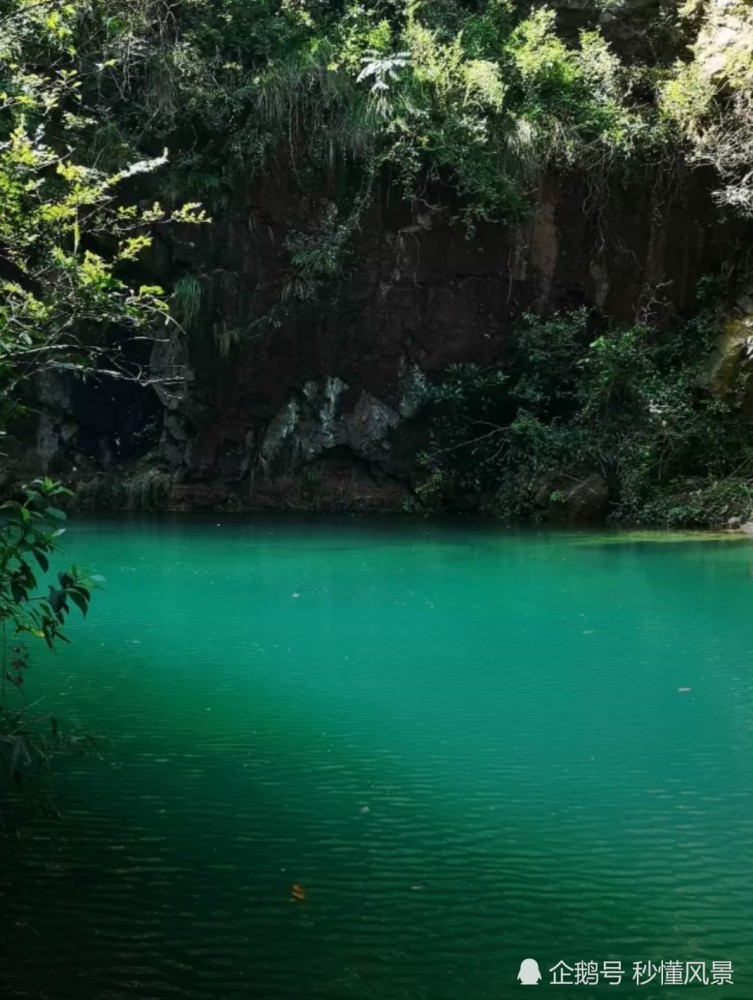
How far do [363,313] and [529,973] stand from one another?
42.9 feet

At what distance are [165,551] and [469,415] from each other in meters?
5.68

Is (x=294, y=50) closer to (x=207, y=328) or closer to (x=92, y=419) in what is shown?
(x=207, y=328)

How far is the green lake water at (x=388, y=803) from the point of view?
247 centimetres

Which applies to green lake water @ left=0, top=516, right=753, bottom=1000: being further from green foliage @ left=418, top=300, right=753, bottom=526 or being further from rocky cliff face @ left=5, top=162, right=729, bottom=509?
rocky cliff face @ left=5, top=162, right=729, bottom=509

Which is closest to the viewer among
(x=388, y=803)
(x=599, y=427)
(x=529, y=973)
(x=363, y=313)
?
(x=529, y=973)

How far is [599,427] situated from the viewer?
13609 mm

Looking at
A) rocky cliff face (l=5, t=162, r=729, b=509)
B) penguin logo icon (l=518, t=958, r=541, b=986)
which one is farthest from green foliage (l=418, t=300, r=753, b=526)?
penguin logo icon (l=518, t=958, r=541, b=986)

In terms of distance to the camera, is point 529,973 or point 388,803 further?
point 388,803

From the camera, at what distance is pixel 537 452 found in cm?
1355

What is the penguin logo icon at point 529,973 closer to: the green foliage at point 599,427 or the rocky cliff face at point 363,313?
the green foliage at point 599,427

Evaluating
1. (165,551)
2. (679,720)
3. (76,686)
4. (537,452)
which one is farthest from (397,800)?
(537,452)

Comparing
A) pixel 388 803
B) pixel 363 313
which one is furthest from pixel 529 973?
pixel 363 313

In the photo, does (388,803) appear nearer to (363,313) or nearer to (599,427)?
(599,427)

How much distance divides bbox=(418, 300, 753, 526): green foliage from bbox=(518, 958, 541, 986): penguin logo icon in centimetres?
1038
